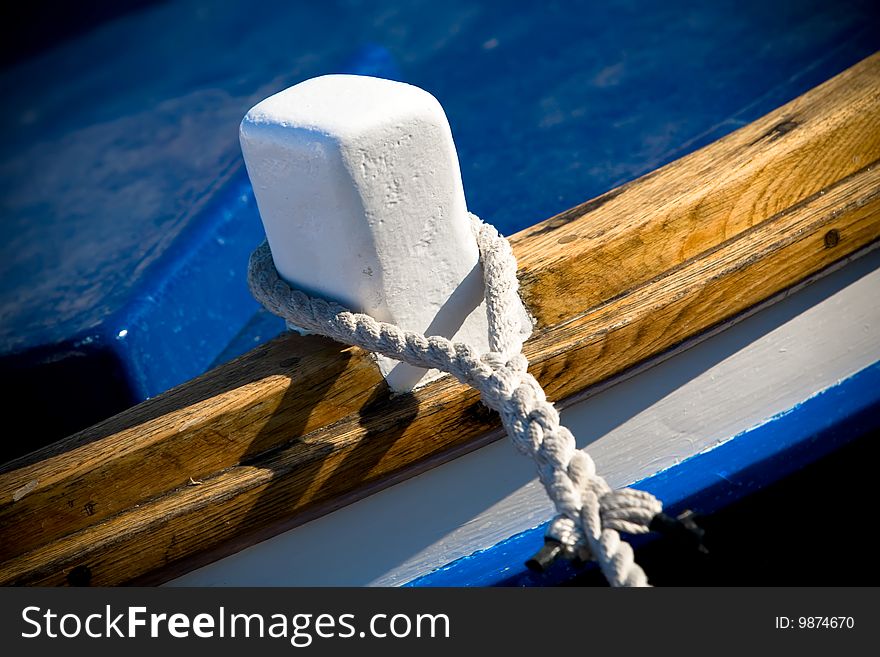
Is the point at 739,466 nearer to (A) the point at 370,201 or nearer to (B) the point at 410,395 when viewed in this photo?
(B) the point at 410,395

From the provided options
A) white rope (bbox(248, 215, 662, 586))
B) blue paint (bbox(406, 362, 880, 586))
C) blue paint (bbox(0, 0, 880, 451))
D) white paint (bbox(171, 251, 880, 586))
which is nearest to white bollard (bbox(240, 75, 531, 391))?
white rope (bbox(248, 215, 662, 586))

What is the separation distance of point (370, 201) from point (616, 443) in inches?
20.4

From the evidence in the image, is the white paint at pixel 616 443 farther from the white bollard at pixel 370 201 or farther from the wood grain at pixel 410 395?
the white bollard at pixel 370 201

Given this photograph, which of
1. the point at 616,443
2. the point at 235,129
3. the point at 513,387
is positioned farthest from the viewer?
the point at 235,129

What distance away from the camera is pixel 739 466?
1.31 m

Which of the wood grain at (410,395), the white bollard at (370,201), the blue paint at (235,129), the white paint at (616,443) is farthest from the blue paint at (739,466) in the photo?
the blue paint at (235,129)

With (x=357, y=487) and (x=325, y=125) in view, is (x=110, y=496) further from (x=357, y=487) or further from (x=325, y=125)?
(x=325, y=125)

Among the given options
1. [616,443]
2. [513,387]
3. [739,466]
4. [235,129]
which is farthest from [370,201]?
[235,129]

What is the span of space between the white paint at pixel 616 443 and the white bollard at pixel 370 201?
0.18 metres

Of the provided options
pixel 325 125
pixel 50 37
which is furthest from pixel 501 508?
pixel 50 37

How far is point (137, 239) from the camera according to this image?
2.35 meters

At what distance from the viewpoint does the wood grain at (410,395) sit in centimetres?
104

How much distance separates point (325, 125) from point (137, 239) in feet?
5.18

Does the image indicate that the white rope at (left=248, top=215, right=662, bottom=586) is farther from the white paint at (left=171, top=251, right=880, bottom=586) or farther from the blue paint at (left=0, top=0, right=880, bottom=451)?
the blue paint at (left=0, top=0, right=880, bottom=451)
